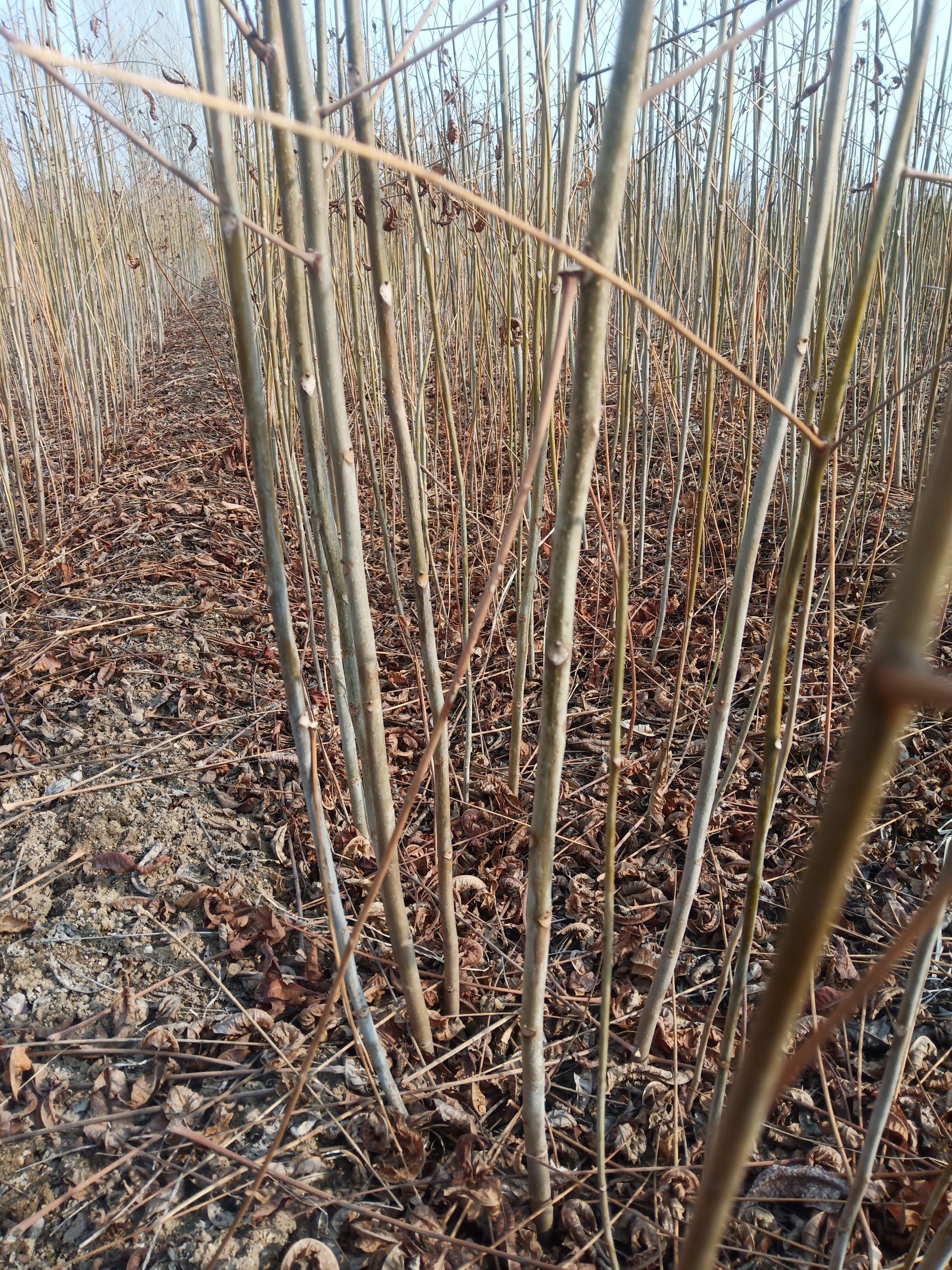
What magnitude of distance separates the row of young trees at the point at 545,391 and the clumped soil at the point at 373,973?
3.5 inches

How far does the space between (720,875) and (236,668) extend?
4.08 ft

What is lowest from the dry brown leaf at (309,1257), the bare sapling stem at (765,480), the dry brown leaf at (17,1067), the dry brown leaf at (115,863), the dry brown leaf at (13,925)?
the dry brown leaf at (309,1257)

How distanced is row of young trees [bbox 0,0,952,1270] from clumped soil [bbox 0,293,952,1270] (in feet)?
0.29

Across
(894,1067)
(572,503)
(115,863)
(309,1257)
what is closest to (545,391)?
(572,503)

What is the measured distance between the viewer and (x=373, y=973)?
46.7 inches

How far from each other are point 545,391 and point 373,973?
39.8 inches

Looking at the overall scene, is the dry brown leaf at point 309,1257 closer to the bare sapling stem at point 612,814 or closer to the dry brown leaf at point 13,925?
the bare sapling stem at point 612,814

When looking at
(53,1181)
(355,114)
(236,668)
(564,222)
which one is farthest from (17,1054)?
(564,222)

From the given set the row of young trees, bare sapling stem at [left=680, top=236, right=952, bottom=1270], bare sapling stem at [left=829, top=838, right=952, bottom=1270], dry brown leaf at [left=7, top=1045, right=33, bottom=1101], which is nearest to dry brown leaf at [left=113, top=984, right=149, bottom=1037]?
dry brown leaf at [left=7, top=1045, right=33, bottom=1101]

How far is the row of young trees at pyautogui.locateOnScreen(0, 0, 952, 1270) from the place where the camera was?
0.43 metres

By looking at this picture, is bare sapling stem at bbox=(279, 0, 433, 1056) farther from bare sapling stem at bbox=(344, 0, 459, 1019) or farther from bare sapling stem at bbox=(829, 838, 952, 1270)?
bare sapling stem at bbox=(829, 838, 952, 1270)

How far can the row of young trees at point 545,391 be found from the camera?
0.43 m

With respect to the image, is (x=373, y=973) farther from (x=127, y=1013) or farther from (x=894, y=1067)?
(x=894, y=1067)

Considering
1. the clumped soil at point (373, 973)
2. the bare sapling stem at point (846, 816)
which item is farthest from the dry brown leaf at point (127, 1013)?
the bare sapling stem at point (846, 816)
